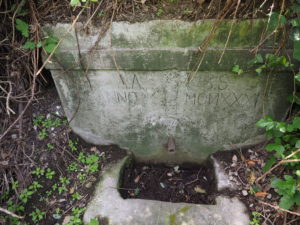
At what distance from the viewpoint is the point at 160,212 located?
6.81ft

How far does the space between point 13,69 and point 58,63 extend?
673 mm

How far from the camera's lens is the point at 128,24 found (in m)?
1.80

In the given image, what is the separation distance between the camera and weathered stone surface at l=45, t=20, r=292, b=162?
183 centimetres

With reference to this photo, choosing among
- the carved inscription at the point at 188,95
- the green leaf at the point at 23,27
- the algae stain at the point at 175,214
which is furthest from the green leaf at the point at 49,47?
the algae stain at the point at 175,214

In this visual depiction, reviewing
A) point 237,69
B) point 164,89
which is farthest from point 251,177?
point 164,89

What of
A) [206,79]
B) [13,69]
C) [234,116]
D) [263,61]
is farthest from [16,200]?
[263,61]

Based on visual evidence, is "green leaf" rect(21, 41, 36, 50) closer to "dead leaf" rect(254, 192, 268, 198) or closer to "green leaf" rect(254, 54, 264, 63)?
"green leaf" rect(254, 54, 264, 63)

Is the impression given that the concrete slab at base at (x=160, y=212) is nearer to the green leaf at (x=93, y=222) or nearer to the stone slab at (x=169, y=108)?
the green leaf at (x=93, y=222)

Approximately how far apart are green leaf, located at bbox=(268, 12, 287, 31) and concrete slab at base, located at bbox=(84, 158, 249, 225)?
1.49 metres

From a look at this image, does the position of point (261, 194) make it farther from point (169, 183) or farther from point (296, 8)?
point (296, 8)

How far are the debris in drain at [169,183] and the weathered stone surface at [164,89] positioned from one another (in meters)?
0.15

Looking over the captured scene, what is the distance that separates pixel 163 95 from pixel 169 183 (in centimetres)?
102

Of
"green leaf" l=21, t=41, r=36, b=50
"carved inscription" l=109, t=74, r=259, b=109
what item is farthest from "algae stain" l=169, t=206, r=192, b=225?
"green leaf" l=21, t=41, r=36, b=50

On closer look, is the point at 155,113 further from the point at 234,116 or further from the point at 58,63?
the point at 58,63
